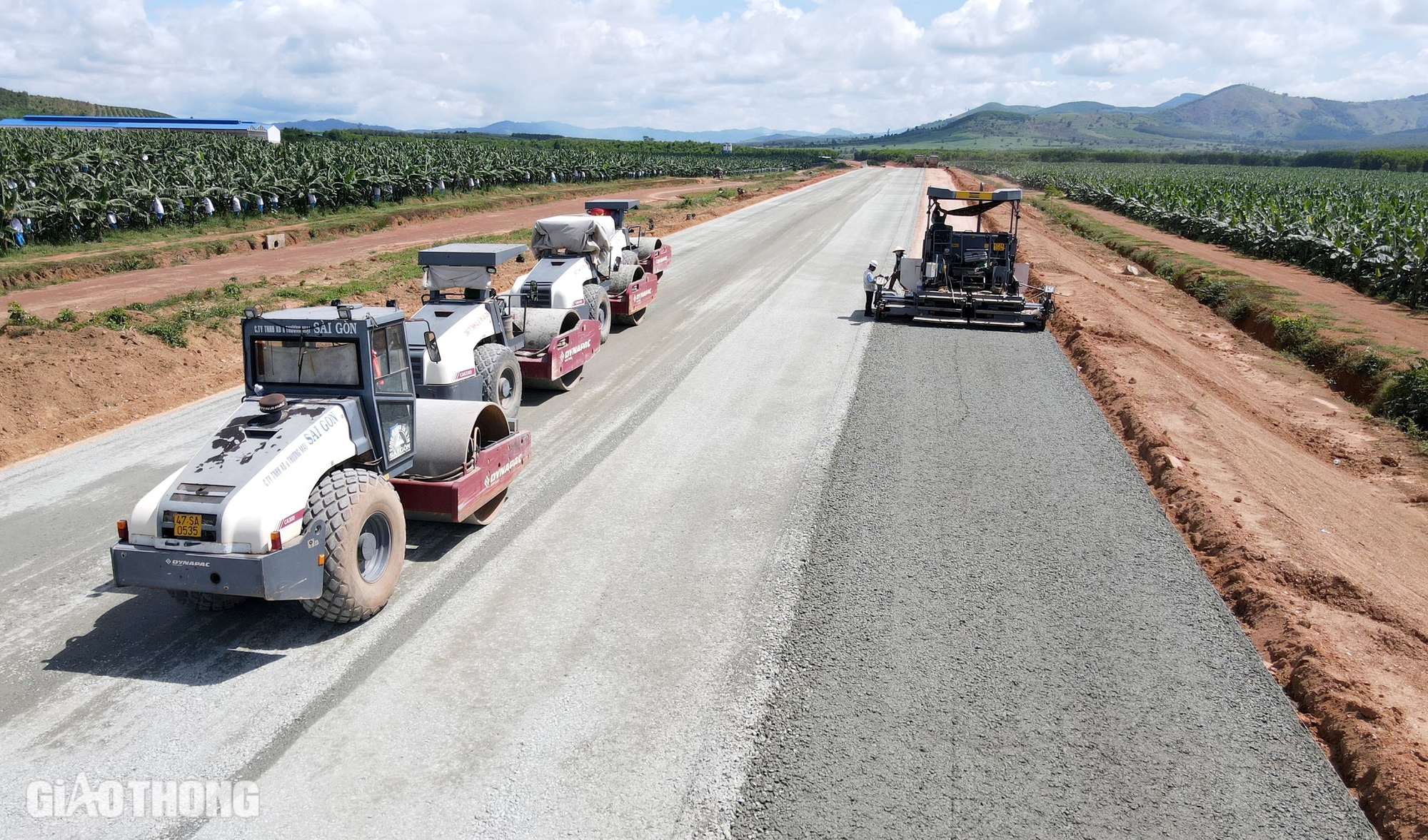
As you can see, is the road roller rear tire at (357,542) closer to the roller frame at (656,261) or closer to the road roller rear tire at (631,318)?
the road roller rear tire at (631,318)

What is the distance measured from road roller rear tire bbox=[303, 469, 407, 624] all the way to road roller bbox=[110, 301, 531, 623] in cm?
1

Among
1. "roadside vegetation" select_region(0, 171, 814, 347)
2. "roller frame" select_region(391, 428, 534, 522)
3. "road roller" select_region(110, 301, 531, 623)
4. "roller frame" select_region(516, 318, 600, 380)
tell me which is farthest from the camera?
"roadside vegetation" select_region(0, 171, 814, 347)

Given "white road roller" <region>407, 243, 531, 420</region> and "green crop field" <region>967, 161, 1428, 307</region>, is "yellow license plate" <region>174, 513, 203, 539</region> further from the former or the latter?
"green crop field" <region>967, 161, 1428, 307</region>

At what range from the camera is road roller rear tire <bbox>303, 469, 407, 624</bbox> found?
6.16 meters

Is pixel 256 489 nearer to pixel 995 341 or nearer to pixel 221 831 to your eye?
pixel 221 831

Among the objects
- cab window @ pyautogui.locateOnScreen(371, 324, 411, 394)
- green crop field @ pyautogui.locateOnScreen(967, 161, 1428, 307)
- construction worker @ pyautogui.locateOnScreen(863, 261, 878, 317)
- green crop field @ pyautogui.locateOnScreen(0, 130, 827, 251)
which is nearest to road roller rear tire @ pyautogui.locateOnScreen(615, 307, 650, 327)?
construction worker @ pyautogui.locateOnScreen(863, 261, 878, 317)

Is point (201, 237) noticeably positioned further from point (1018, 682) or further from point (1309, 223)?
point (1309, 223)

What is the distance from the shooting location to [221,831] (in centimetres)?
461

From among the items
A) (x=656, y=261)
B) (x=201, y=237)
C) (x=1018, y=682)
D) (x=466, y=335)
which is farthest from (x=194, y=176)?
(x=1018, y=682)

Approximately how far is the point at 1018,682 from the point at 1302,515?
533cm

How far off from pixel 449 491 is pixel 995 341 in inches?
477

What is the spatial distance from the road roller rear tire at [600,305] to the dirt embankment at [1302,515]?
28.3 feet

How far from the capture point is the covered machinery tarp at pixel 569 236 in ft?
50.9

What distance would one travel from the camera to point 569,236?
1551cm
